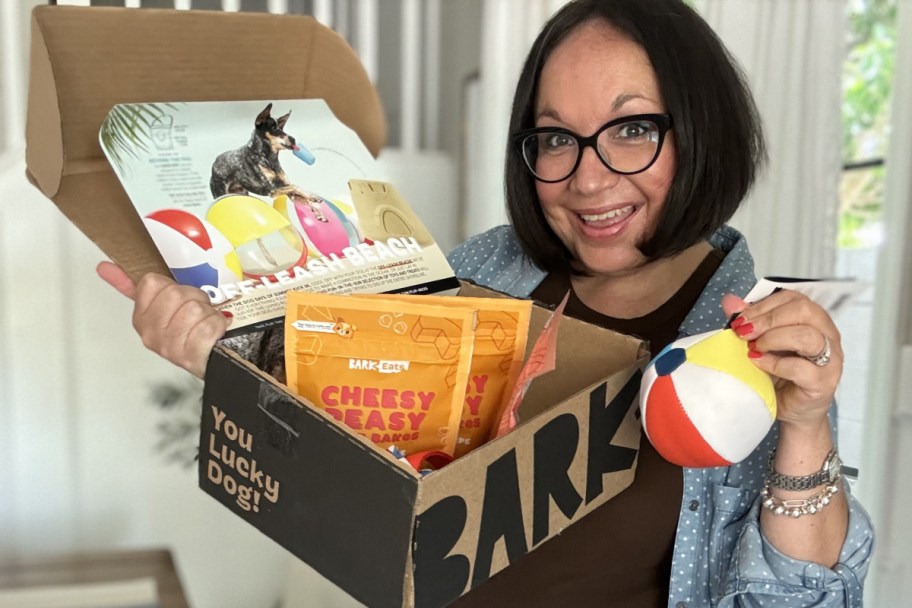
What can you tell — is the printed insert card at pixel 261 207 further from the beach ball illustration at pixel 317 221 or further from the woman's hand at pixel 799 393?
the woman's hand at pixel 799 393

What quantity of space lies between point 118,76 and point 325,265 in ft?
0.95

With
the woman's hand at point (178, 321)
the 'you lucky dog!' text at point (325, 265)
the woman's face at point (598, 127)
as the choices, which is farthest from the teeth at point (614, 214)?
the woman's hand at point (178, 321)

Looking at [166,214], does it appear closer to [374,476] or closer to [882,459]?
[374,476]

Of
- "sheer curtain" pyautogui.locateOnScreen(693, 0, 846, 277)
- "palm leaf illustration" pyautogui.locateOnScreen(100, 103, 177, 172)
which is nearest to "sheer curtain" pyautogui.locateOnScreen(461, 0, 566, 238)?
"sheer curtain" pyautogui.locateOnScreen(693, 0, 846, 277)

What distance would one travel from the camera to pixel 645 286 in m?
0.99

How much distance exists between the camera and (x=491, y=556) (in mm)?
585

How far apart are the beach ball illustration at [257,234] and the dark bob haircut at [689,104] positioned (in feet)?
1.24

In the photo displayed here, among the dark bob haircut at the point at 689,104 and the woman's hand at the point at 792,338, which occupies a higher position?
the dark bob haircut at the point at 689,104

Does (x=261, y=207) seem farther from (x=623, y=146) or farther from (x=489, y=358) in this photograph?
(x=623, y=146)

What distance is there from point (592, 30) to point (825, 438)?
0.52 metres

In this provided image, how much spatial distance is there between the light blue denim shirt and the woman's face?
0.12 m

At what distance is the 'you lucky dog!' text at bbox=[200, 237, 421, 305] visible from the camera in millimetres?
711

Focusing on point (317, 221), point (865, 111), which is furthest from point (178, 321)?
point (865, 111)

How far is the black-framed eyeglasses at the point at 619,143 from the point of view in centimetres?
86
